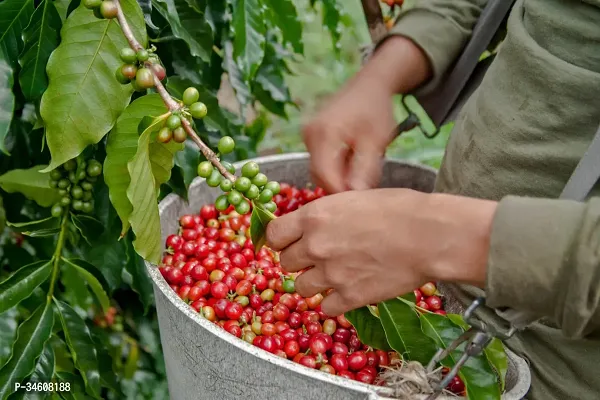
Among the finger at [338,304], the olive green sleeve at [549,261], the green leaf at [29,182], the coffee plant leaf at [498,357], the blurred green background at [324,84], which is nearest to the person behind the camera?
the olive green sleeve at [549,261]

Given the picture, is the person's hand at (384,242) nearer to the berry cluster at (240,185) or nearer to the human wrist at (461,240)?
the human wrist at (461,240)

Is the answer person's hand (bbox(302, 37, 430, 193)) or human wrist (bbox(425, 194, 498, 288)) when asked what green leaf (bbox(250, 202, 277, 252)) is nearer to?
person's hand (bbox(302, 37, 430, 193))

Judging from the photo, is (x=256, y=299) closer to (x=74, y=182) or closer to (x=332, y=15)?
(x=74, y=182)

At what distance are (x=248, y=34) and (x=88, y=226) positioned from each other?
1.95 ft

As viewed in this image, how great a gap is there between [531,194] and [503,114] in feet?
0.55

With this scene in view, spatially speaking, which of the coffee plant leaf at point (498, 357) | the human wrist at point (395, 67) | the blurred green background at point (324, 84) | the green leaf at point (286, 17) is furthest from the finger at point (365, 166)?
the blurred green background at point (324, 84)

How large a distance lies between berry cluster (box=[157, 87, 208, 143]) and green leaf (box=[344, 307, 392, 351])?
461mm

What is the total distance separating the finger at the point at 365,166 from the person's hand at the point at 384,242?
1.09 ft

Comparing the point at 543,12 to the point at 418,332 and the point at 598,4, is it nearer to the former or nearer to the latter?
A: the point at 598,4

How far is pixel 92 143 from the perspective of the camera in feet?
3.53

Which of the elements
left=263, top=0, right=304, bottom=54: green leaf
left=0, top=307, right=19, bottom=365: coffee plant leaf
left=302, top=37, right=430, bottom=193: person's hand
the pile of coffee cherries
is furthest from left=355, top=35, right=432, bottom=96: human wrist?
left=0, top=307, right=19, bottom=365: coffee plant leaf

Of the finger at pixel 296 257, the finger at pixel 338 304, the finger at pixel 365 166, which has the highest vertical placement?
the finger at pixel 296 257

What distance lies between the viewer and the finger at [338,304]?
0.92 metres

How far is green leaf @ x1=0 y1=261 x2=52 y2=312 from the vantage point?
4.17 feet
